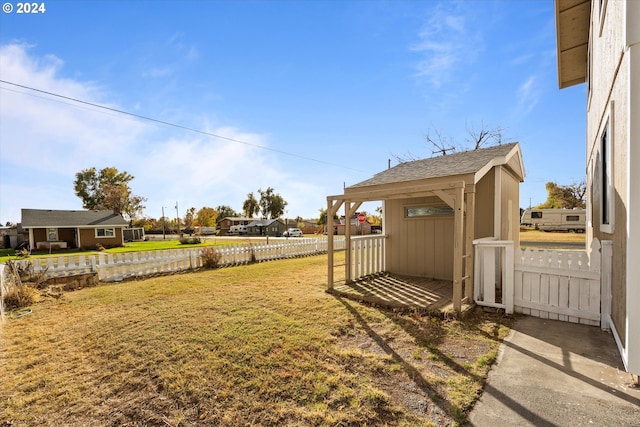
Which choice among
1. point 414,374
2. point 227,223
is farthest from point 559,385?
point 227,223

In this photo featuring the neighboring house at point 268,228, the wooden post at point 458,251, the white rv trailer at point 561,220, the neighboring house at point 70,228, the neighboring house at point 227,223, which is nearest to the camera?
the wooden post at point 458,251

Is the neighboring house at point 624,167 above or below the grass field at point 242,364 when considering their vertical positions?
above

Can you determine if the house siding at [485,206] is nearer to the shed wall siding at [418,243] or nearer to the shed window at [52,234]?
the shed wall siding at [418,243]

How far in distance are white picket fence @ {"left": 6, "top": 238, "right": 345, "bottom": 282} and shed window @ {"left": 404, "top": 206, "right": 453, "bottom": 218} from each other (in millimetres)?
6872

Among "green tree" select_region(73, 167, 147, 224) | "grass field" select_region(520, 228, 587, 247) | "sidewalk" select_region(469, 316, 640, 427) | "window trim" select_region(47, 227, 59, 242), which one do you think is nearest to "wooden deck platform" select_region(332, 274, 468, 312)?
"sidewalk" select_region(469, 316, 640, 427)

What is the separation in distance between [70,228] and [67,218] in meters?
1.11

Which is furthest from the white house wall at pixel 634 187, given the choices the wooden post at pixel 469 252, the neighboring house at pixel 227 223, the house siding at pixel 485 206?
the neighboring house at pixel 227 223

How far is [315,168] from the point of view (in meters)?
23.9

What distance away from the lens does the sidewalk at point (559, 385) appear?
201cm

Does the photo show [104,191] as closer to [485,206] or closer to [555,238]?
[485,206]

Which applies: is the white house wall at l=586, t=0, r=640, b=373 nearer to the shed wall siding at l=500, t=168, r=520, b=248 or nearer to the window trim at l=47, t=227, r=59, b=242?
the shed wall siding at l=500, t=168, r=520, b=248

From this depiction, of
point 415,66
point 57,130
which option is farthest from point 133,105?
point 415,66

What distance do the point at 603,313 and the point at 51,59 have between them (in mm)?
14682

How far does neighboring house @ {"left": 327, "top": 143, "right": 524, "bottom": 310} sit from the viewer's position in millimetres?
5285
